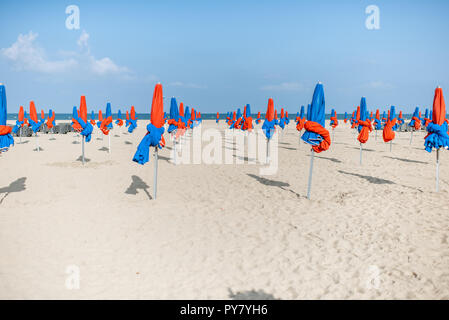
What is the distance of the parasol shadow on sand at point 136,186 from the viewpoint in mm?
9684

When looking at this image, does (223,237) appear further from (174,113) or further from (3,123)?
(174,113)

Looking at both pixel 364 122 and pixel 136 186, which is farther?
pixel 364 122

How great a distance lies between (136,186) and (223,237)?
5.13 m

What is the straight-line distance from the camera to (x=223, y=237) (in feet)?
21.0

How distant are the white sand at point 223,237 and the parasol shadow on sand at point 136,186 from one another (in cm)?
7

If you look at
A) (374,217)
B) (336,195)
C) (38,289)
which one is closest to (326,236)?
(374,217)

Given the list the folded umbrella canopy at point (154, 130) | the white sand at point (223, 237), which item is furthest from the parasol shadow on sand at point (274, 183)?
the folded umbrella canopy at point (154, 130)

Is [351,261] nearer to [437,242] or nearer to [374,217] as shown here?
[437,242]

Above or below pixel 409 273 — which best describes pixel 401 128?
above

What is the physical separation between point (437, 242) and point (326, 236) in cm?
216

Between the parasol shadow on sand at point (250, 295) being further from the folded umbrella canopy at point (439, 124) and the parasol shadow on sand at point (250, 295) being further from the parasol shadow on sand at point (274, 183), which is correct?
the folded umbrella canopy at point (439, 124)

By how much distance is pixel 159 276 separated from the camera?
487 centimetres

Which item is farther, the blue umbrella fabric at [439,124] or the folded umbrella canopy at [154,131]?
the blue umbrella fabric at [439,124]

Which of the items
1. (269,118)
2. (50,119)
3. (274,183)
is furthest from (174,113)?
(50,119)
